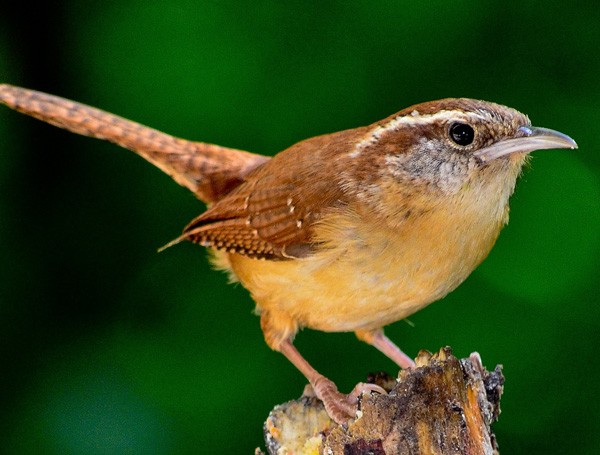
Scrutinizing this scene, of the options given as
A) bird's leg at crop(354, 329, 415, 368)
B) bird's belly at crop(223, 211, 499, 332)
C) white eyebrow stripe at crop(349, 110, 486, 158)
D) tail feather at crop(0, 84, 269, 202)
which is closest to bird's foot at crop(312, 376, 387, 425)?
bird's belly at crop(223, 211, 499, 332)

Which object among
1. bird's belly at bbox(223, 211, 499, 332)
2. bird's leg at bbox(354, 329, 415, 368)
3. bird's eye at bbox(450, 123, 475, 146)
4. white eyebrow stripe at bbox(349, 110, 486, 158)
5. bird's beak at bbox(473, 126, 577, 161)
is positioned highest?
white eyebrow stripe at bbox(349, 110, 486, 158)

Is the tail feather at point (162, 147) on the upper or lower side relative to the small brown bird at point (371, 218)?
upper

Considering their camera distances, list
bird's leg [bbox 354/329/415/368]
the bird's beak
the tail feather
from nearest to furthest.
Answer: the bird's beak → bird's leg [bbox 354/329/415/368] → the tail feather

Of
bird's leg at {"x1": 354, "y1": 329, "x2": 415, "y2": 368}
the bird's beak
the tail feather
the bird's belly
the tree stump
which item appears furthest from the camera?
the tail feather

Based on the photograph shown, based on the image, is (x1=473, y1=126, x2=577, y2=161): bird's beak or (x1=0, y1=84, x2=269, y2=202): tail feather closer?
(x1=473, y1=126, x2=577, y2=161): bird's beak

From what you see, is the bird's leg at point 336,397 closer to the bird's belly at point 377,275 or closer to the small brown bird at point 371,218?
the small brown bird at point 371,218

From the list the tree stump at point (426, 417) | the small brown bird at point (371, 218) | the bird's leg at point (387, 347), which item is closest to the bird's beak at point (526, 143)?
the small brown bird at point (371, 218)

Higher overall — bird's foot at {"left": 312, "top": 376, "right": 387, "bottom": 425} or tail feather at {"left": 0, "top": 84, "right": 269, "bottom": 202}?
tail feather at {"left": 0, "top": 84, "right": 269, "bottom": 202}

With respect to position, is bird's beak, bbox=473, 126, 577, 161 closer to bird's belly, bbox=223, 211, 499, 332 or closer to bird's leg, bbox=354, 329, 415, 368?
bird's belly, bbox=223, 211, 499, 332
